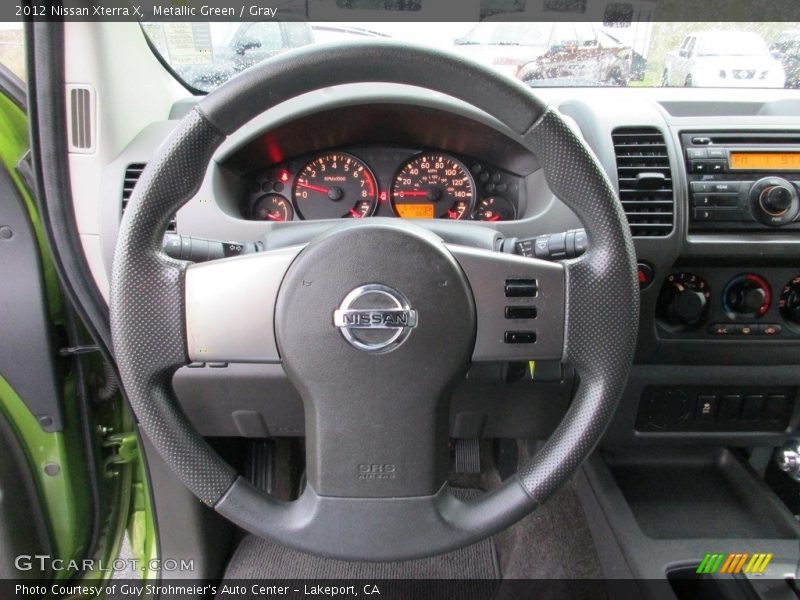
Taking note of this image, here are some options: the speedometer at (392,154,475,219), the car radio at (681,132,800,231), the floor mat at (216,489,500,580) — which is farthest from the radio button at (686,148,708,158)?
the floor mat at (216,489,500,580)

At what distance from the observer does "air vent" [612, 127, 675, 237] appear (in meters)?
1.21

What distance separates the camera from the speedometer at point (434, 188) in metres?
1.40

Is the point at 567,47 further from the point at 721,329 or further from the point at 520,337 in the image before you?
the point at 520,337

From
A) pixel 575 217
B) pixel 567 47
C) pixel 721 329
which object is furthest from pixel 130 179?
pixel 721 329

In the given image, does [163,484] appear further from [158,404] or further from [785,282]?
[785,282]

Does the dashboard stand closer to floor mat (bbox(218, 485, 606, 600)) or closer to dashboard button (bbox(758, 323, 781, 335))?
dashboard button (bbox(758, 323, 781, 335))

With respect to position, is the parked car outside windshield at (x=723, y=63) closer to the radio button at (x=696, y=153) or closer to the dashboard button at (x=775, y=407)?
the radio button at (x=696, y=153)

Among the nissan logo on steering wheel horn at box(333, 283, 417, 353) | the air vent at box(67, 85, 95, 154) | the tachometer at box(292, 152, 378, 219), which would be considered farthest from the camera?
the tachometer at box(292, 152, 378, 219)

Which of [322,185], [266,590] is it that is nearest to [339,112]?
[322,185]

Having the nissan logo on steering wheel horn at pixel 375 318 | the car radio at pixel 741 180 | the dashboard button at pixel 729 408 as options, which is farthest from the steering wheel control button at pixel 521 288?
the dashboard button at pixel 729 408

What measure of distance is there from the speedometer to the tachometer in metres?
0.07

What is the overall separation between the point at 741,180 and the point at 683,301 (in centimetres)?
27

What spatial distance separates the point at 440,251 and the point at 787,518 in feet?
3.54

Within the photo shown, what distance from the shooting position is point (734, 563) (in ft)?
3.98
